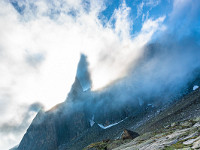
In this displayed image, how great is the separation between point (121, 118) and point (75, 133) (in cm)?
6645

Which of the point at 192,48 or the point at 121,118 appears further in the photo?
the point at 192,48

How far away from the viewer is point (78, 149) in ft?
445

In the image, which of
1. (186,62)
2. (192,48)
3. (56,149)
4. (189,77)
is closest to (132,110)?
(189,77)

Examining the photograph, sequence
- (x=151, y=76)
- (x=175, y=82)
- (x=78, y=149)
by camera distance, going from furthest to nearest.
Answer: (x=151, y=76) < (x=175, y=82) < (x=78, y=149)

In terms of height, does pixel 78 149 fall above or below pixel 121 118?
below

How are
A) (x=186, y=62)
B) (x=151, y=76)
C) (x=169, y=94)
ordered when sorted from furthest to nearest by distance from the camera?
(x=151, y=76)
(x=186, y=62)
(x=169, y=94)

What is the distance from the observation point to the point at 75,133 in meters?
191

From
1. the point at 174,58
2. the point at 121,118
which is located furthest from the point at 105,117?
the point at 174,58

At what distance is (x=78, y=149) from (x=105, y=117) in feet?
196

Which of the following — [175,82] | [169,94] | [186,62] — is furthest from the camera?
[186,62]

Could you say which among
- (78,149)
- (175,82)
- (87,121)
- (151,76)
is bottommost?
(78,149)

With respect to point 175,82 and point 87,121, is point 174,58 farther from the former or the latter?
point 87,121

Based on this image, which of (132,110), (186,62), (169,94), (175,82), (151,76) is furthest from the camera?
(151,76)

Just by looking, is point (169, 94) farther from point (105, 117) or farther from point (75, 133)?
point (75, 133)
